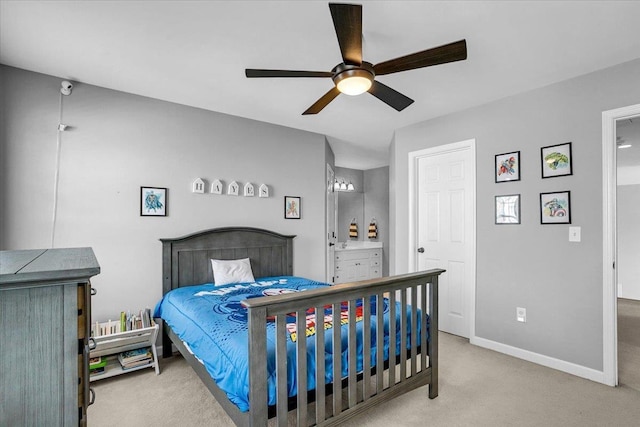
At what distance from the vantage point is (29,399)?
2.72ft

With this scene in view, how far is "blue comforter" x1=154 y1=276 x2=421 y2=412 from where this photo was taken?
1.63 meters

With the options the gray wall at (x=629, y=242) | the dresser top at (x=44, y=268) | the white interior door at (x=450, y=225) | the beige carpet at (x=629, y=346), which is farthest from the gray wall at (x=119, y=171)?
the gray wall at (x=629, y=242)

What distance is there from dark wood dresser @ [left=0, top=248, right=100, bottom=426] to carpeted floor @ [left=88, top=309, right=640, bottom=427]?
4.83 ft

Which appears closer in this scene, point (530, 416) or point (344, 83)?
point (344, 83)

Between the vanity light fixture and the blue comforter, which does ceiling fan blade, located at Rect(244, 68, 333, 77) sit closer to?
the blue comforter

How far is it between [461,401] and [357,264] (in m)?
3.38

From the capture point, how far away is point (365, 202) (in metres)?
6.94

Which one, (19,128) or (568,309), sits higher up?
(19,128)

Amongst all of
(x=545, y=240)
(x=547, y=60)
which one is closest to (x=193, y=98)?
(x=547, y=60)

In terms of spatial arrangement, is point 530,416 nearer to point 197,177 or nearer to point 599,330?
point 599,330

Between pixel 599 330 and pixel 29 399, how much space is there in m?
3.52

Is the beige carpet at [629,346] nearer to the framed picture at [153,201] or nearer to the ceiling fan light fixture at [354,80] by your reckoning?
the ceiling fan light fixture at [354,80]

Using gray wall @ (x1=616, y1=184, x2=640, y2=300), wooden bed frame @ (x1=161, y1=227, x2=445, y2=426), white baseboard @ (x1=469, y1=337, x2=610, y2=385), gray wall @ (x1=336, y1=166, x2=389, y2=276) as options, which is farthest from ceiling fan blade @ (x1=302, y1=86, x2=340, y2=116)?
gray wall @ (x1=616, y1=184, x2=640, y2=300)

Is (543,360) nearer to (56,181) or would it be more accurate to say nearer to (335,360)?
(335,360)
